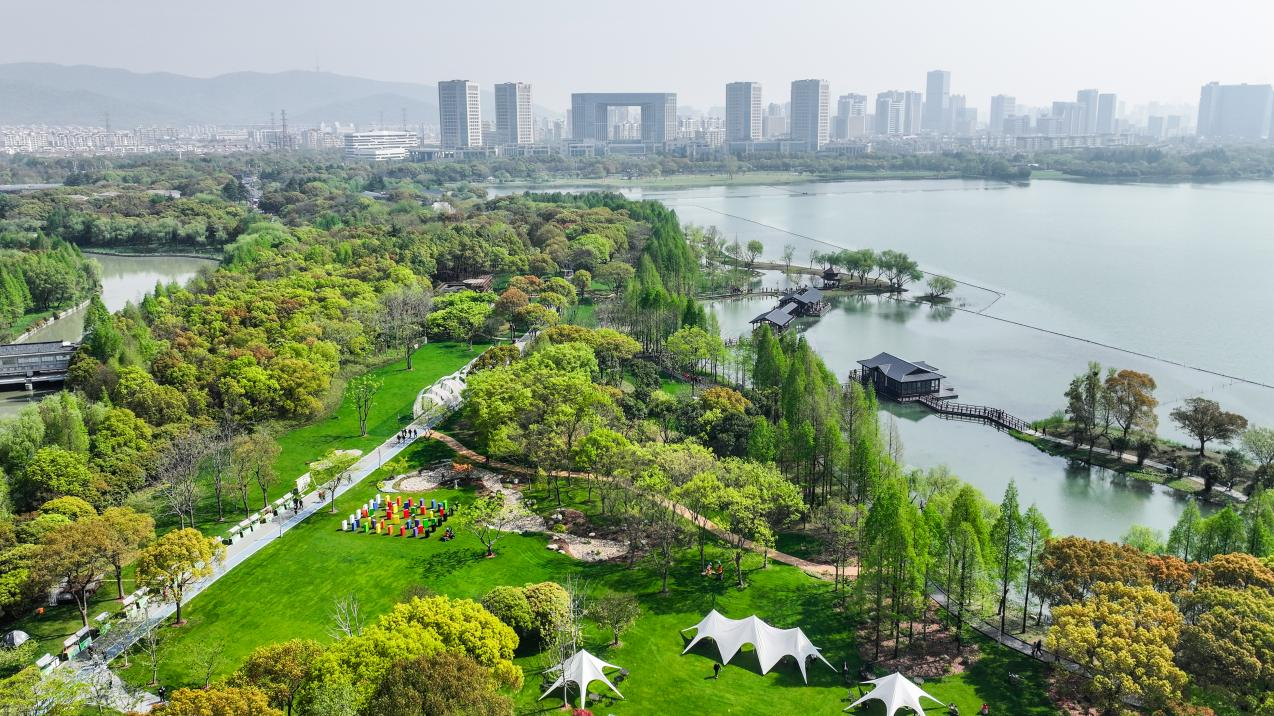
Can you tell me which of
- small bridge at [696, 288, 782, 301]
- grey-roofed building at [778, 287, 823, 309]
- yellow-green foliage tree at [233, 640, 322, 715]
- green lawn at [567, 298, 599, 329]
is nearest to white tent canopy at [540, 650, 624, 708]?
yellow-green foliage tree at [233, 640, 322, 715]

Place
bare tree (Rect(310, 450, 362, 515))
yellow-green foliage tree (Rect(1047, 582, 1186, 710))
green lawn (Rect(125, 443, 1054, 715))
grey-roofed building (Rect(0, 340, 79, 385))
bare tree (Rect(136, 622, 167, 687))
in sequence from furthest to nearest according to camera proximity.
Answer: grey-roofed building (Rect(0, 340, 79, 385)) → bare tree (Rect(310, 450, 362, 515)) → green lawn (Rect(125, 443, 1054, 715)) → bare tree (Rect(136, 622, 167, 687)) → yellow-green foliage tree (Rect(1047, 582, 1186, 710))

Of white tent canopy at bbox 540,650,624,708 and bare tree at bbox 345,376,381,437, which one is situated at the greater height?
bare tree at bbox 345,376,381,437

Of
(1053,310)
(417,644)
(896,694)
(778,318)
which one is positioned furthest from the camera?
(1053,310)

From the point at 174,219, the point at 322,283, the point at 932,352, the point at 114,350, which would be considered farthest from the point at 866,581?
the point at 174,219

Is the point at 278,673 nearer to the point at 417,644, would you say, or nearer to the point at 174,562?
the point at 417,644

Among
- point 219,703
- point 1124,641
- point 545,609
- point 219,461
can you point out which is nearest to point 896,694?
point 1124,641

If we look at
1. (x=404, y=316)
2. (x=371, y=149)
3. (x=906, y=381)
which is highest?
(x=371, y=149)

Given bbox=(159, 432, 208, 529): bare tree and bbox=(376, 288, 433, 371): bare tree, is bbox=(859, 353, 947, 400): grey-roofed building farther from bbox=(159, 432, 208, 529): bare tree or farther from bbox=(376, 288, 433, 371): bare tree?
bbox=(159, 432, 208, 529): bare tree

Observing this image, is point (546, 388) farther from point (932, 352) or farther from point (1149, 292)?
point (1149, 292)
